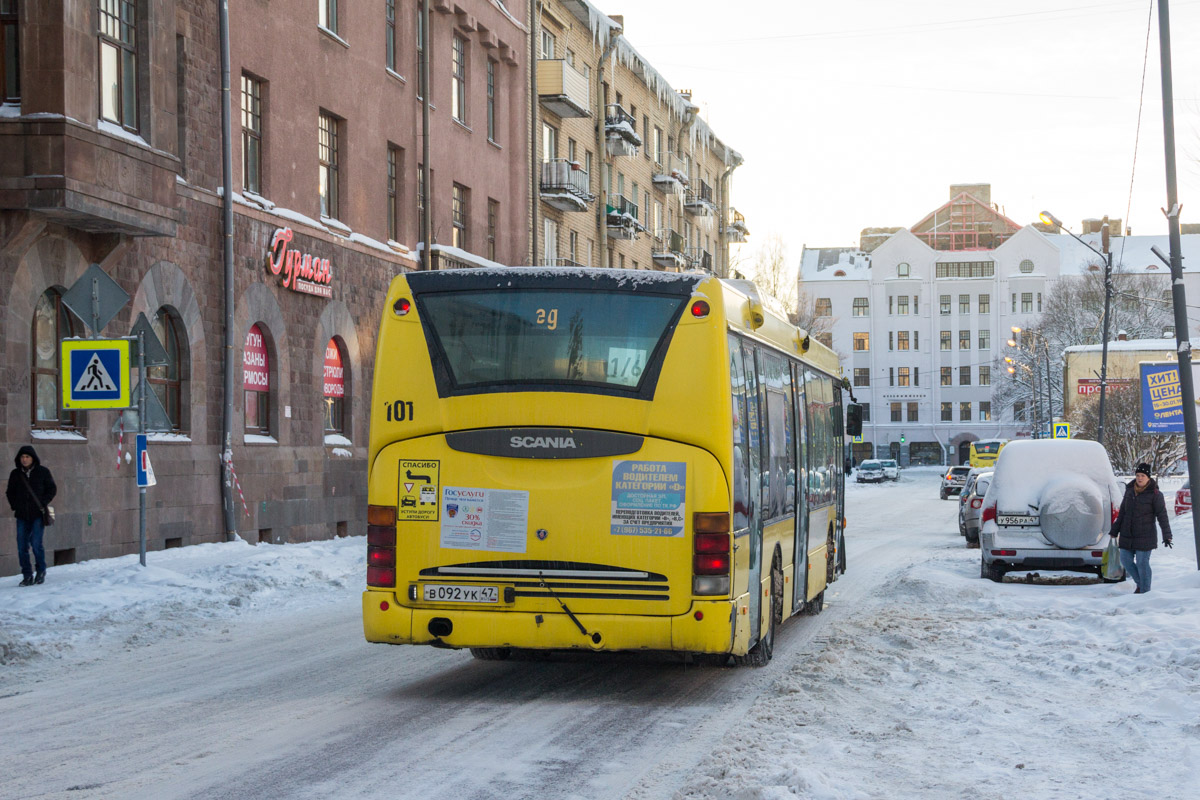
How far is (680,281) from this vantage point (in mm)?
9711

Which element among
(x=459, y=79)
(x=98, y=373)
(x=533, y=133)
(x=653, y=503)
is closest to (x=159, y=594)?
(x=98, y=373)

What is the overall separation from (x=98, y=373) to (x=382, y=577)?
7.33m

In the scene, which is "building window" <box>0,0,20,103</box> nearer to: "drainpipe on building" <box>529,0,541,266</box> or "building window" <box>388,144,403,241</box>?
"building window" <box>388,144,403,241</box>

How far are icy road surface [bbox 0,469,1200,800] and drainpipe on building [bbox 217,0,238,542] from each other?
619cm

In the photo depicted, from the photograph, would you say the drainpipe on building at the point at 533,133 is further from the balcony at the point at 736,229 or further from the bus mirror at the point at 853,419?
the balcony at the point at 736,229

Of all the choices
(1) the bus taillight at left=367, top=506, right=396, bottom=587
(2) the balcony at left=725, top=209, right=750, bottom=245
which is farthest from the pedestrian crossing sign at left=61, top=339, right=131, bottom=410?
(2) the balcony at left=725, top=209, right=750, bottom=245

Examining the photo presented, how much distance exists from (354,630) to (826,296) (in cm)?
9664

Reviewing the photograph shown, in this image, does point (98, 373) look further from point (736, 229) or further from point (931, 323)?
point (931, 323)

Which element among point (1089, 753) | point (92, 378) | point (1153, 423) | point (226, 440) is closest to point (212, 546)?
point (226, 440)

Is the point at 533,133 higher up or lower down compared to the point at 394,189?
higher up

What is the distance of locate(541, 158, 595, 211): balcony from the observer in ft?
135

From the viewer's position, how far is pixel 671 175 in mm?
59156

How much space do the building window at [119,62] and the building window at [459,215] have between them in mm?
13972

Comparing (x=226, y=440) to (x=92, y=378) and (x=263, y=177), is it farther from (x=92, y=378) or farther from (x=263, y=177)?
(x=92, y=378)
